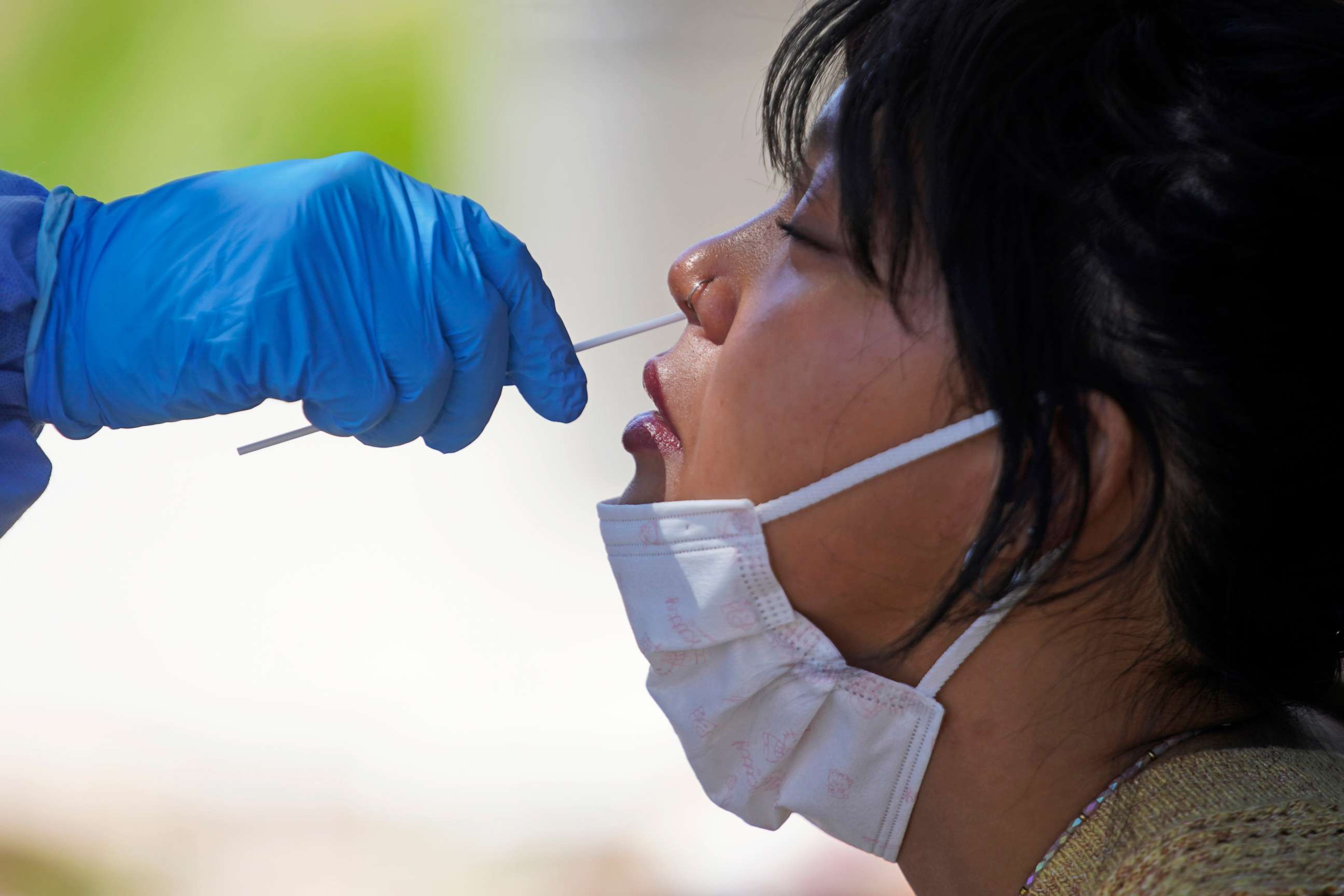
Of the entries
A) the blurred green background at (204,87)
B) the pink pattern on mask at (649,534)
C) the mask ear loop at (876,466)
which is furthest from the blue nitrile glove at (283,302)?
the blurred green background at (204,87)

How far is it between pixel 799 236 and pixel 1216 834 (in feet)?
1.95

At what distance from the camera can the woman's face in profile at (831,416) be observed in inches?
33.5

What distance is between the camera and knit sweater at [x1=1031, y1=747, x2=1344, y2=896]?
748mm

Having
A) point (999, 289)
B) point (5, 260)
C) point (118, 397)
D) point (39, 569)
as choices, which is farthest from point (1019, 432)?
point (39, 569)

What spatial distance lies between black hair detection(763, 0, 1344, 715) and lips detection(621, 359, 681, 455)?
10.1 inches

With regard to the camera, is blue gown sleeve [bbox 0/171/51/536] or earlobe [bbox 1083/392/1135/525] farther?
blue gown sleeve [bbox 0/171/51/536]

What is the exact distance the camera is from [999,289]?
798mm

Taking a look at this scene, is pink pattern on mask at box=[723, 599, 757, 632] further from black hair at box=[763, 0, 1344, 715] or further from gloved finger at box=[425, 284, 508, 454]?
gloved finger at box=[425, 284, 508, 454]

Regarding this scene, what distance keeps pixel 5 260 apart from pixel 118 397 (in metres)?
0.17

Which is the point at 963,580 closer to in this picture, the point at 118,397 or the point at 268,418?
the point at 118,397

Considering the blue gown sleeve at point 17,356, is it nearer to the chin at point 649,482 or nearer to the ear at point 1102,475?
the chin at point 649,482

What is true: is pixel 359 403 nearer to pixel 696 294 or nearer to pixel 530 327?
pixel 530 327

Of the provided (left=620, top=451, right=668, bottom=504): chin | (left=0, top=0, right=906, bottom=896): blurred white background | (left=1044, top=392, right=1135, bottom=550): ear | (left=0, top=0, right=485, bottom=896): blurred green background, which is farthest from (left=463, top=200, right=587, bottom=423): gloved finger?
(left=0, top=0, right=485, bottom=896): blurred green background

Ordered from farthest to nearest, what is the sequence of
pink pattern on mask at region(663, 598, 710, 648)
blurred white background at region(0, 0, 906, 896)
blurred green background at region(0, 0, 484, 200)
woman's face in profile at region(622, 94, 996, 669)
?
blurred green background at region(0, 0, 484, 200), blurred white background at region(0, 0, 906, 896), pink pattern on mask at region(663, 598, 710, 648), woman's face in profile at region(622, 94, 996, 669)
